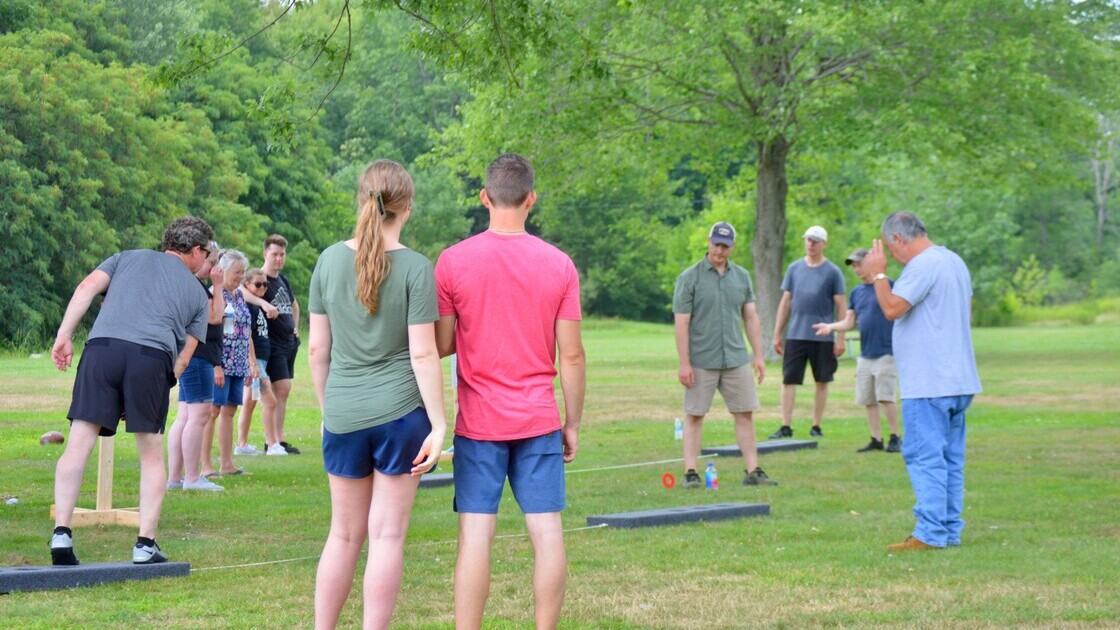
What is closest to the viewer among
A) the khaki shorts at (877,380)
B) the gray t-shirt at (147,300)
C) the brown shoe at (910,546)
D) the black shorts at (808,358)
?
the gray t-shirt at (147,300)

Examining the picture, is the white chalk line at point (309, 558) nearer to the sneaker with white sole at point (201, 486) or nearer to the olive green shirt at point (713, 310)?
the olive green shirt at point (713, 310)

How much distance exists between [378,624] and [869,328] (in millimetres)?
9156

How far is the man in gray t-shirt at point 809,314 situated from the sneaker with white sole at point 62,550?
8.52 m

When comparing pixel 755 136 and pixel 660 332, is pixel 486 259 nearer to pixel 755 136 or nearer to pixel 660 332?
pixel 755 136

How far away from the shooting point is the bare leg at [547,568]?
4.97 m

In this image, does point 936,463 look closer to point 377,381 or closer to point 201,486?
point 377,381

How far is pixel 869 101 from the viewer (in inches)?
1104

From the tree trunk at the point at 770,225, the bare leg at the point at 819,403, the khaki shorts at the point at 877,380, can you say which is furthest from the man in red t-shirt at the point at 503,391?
the tree trunk at the point at 770,225

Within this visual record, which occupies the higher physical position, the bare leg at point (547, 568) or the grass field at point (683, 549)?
the bare leg at point (547, 568)

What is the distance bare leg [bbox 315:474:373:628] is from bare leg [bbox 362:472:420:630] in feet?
0.30

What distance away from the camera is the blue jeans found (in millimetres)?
7750

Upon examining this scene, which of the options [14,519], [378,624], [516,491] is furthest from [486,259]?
[14,519]

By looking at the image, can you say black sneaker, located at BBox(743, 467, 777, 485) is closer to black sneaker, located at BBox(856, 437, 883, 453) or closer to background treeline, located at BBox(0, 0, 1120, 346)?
black sneaker, located at BBox(856, 437, 883, 453)

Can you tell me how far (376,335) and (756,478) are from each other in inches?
246
